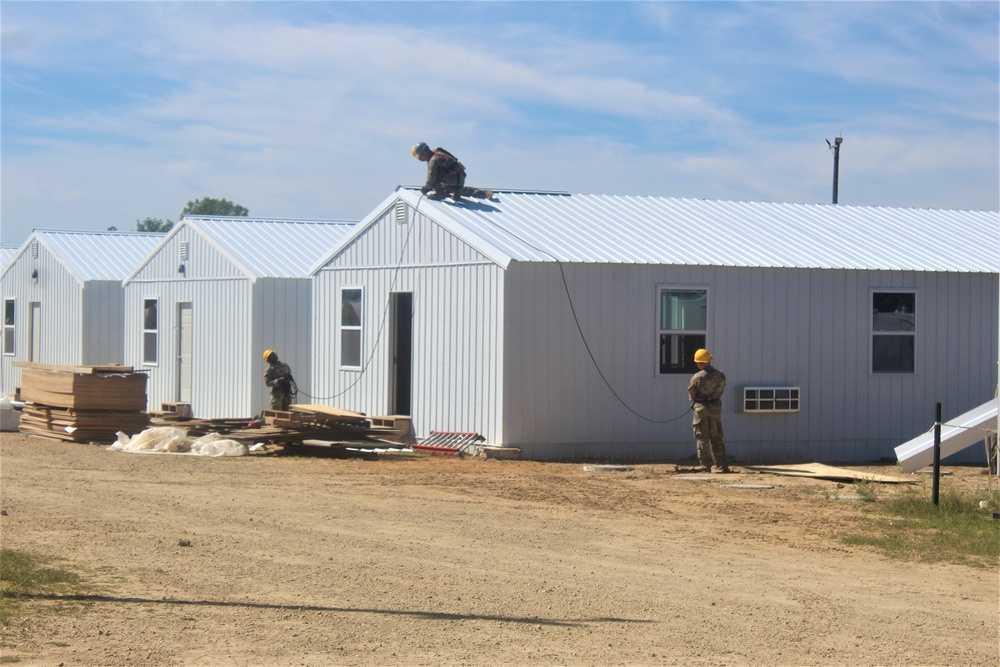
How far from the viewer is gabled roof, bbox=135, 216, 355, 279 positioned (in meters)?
24.4

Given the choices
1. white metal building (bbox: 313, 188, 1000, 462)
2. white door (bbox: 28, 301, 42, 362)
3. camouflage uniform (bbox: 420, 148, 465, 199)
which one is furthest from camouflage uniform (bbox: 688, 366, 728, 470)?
white door (bbox: 28, 301, 42, 362)

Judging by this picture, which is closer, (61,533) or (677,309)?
(61,533)

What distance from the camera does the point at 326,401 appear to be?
2208cm

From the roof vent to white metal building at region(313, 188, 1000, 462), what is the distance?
48 mm

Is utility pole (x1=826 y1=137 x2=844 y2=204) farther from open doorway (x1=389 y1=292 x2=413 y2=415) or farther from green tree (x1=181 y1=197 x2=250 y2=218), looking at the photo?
green tree (x1=181 y1=197 x2=250 y2=218)

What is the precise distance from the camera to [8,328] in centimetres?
3409

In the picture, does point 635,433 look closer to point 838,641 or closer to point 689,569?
point 689,569

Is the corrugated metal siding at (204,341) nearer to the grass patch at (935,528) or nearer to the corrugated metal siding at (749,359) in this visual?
the corrugated metal siding at (749,359)

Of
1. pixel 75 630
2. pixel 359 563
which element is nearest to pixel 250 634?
pixel 75 630

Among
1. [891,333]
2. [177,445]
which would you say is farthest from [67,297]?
[891,333]

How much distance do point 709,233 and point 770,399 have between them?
3.26 m

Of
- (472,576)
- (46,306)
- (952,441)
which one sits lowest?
(472,576)

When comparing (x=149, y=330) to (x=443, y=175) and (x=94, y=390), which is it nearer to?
(x=94, y=390)

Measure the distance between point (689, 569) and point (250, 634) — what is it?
3.81 m
